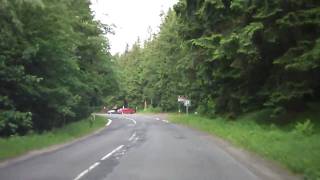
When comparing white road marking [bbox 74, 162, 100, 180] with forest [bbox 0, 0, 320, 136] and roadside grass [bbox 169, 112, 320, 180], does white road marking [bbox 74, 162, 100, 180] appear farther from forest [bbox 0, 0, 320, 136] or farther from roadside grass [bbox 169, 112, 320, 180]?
roadside grass [bbox 169, 112, 320, 180]

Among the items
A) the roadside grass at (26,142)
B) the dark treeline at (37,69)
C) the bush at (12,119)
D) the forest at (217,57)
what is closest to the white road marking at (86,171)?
the roadside grass at (26,142)

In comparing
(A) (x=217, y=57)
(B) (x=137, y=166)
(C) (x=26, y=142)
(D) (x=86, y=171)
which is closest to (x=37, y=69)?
(C) (x=26, y=142)

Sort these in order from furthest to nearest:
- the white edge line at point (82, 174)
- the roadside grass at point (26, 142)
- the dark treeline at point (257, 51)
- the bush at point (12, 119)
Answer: the bush at point (12, 119)
the dark treeline at point (257, 51)
the roadside grass at point (26, 142)
the white edge line at point (82, 174)

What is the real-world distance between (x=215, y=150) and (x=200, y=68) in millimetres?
15471

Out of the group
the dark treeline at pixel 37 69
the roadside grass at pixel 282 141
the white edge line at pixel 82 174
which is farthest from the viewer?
the dark treeline at pixel 37 69

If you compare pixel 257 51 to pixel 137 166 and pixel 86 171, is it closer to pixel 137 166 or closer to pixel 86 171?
pixel 137 166

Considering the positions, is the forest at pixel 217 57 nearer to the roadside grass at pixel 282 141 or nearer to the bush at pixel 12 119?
the bush at pixel 12 119

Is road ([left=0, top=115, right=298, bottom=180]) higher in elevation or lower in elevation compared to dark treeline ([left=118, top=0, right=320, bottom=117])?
lower

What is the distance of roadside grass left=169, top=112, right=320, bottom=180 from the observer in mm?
15273

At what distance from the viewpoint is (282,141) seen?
2200 centimetres

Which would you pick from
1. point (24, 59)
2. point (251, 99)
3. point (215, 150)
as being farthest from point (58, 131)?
point (215, 150)

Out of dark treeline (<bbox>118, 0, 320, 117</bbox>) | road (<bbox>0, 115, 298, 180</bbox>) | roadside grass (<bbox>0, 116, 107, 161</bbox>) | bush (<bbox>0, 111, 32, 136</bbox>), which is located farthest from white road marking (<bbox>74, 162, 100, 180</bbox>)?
dark treeline (<bbox>118, 0, 320, 117</bbox>)

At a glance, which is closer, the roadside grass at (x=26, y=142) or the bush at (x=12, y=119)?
the roadside grass at (x=26, y=142)

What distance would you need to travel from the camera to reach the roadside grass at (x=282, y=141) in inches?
601
